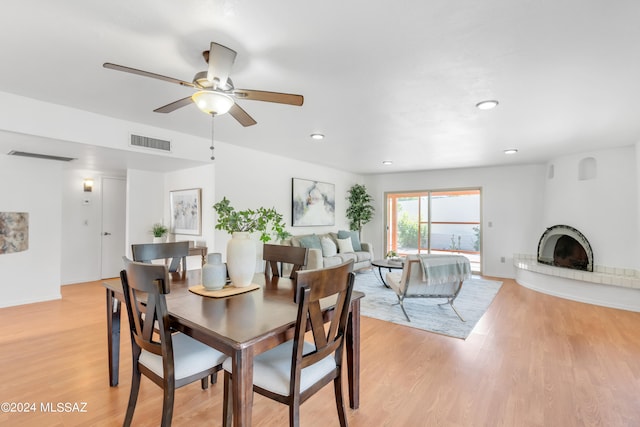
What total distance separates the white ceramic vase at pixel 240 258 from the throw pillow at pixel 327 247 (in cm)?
384

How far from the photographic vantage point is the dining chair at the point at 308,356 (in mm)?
1341

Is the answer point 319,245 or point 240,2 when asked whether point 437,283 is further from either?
point 240,2

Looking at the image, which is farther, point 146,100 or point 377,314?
point 377,314

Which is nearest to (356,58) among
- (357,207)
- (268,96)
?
(268,96)

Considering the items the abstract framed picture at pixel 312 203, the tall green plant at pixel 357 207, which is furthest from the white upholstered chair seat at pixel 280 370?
the tall green plant at pixel 357 207

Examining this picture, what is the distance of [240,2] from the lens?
1.54 metres

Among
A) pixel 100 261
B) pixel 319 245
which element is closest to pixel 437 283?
pixel 319 245

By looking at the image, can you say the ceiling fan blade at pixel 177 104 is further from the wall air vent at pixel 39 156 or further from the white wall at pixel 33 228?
the white wall at pixel 33 228

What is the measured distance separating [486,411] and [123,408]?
2.34 m

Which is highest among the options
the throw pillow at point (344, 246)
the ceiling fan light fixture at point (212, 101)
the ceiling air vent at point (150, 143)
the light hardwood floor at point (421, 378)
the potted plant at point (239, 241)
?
the ceiling air vent at point (150, 143)

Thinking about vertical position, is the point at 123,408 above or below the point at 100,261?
below

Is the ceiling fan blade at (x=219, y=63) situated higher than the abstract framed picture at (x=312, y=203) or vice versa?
the ceiling fan blade at (x=219, y=63)

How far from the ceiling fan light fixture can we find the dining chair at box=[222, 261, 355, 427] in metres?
1.30

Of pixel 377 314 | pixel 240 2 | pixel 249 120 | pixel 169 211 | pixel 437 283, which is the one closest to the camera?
pixel 240 2
